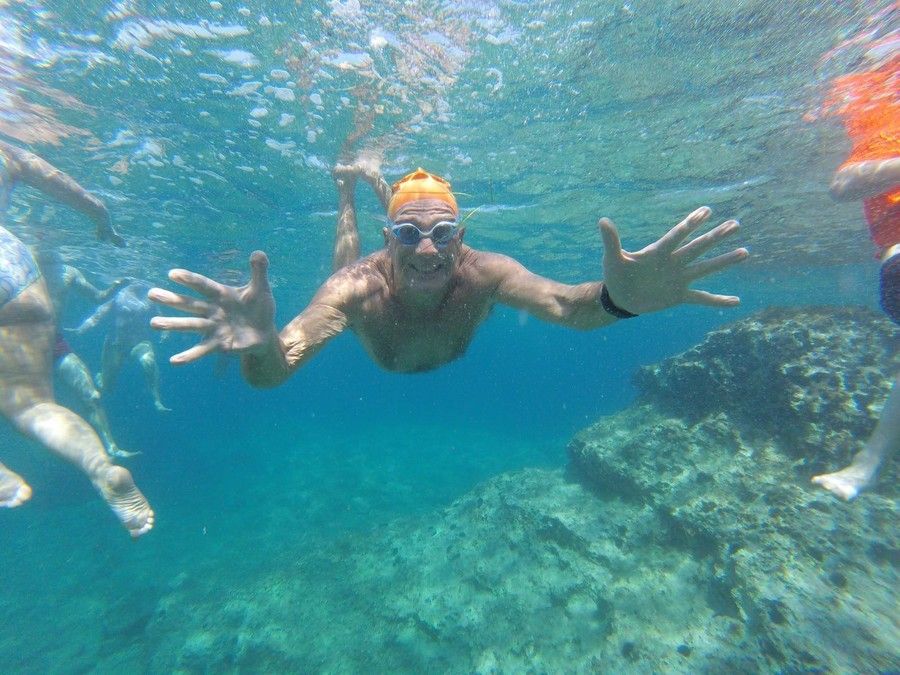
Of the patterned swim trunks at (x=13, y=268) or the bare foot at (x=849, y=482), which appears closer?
the bare foot at (x=849, y=482)

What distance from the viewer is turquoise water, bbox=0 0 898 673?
25.3 ft

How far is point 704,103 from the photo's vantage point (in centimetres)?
980

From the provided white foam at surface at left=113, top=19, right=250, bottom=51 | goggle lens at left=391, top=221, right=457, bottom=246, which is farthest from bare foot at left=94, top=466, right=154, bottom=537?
white foam at surface at left=113, top=19, right=250, bottom=51

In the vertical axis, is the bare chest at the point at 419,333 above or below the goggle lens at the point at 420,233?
below

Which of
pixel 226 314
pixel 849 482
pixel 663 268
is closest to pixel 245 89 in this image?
pixel 226 314

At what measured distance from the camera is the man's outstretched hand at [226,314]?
2.54m

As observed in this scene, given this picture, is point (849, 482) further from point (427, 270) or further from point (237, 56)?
point (237, 56)

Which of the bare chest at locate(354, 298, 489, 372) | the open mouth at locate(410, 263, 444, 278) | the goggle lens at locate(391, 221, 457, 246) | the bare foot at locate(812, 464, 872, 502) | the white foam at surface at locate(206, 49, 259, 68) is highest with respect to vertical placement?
the white foam at surface at locate(206, 49, 259, 68)

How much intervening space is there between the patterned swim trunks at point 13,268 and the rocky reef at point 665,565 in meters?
8.00

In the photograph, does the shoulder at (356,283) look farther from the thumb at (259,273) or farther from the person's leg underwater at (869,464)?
the person's leg underwater at (869,464)

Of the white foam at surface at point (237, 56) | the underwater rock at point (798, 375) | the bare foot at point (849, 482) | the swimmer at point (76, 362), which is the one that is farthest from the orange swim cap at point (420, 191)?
the swimmer at point (76, 362)

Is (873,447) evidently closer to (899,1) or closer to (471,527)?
(899,1)

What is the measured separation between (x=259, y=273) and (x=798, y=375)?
10.2m

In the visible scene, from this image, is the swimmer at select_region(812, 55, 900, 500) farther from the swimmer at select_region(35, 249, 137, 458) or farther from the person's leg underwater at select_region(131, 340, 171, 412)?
the person's leg underwater at select_region(131, 340, 171, 412)
